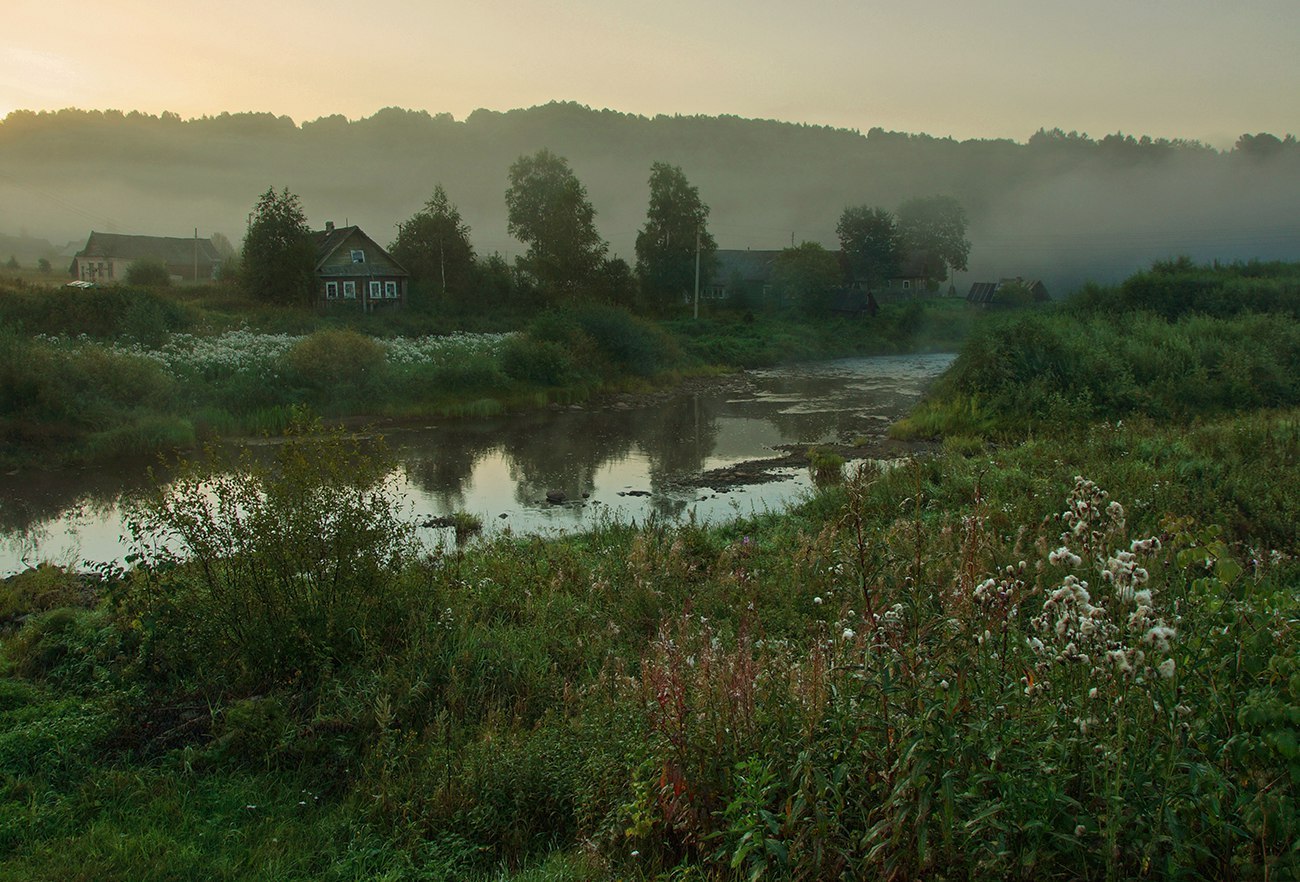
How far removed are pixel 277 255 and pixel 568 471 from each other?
35834 millimetres

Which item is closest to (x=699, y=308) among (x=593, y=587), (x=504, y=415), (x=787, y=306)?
(x=787, y=306)

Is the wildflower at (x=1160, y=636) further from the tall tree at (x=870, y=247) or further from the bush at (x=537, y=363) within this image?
the tall tree at (x=870, y=247)

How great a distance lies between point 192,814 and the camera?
15.9ft

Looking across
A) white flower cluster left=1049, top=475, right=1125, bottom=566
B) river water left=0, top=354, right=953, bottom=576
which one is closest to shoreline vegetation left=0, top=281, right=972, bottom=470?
river water left=0, top=354, right=953, bottom=576

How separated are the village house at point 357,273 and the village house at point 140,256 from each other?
1080 inches

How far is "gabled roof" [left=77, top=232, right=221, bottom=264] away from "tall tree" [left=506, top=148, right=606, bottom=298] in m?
33.3

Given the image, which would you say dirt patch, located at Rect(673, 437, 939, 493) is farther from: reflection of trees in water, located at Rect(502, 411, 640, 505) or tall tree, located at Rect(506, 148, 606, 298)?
tall tree, located at Rect(506, 148, 606, 298)

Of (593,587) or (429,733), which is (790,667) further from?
(593,587)

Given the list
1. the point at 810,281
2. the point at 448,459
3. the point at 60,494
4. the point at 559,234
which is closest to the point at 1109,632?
the point at 60,494

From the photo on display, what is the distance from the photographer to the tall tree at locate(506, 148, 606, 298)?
58.0 metres

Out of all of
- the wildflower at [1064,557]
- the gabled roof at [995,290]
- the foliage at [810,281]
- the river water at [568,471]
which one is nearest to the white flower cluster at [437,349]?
the river water at [568,471]

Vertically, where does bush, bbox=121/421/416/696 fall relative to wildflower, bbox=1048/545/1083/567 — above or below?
below

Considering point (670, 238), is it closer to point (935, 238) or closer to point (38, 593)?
point (935, 238)

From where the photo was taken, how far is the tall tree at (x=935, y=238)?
277 ft
